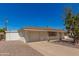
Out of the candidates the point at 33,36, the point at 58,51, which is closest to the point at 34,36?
the point at 33,36

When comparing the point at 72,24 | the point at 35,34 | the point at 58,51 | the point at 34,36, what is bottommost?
the point at 58,51

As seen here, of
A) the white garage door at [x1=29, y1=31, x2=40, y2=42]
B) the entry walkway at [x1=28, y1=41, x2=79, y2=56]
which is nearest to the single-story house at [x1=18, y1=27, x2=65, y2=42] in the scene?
the white garage door at [x1=29, y1=31, x2=40, y2=42]

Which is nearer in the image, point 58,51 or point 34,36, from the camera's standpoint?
point 58,51

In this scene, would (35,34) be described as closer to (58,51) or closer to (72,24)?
(72,24)

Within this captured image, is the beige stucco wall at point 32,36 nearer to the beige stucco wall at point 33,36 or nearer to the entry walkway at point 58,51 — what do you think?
the beige stucco wall at point 33,36

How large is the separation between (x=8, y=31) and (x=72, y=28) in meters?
6.16

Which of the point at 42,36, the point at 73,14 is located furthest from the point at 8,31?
the point at 73,14

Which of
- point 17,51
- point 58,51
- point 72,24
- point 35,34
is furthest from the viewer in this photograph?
point 35,34

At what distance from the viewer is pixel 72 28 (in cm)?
1691

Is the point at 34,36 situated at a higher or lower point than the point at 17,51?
higher

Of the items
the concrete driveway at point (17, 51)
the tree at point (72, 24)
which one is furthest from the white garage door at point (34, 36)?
the concrete driveway at point (17, 51)

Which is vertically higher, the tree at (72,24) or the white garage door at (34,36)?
the tree at (72,24)

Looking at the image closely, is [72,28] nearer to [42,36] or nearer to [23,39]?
[42,36]

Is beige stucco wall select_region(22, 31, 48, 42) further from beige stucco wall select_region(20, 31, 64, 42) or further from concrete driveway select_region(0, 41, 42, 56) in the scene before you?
concrete driveway select_region(0, 41, 42, 56)
